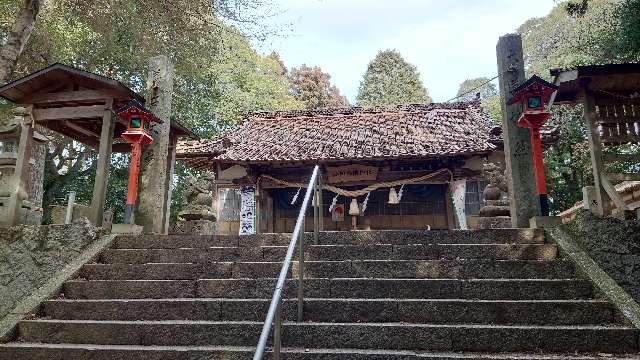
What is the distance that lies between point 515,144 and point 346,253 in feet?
10.9

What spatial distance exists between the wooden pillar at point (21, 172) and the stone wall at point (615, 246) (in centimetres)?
734

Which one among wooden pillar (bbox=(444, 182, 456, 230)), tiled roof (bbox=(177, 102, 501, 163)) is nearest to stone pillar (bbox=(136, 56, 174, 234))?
tiled roof (bbox=(177, 102, 501, 163))

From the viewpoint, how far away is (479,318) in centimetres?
372

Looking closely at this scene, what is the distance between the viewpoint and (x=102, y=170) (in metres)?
6.20

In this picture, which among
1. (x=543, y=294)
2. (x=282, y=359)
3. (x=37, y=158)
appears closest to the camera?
(x=282, y=359)

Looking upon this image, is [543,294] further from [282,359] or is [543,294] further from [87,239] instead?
[87,239]

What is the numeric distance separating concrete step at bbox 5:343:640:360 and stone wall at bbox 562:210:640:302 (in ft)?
5.13

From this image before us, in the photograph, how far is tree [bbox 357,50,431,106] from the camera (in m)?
29.3

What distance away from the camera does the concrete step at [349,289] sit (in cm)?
402

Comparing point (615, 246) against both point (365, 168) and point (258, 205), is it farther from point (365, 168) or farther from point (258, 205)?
point (258, 205)

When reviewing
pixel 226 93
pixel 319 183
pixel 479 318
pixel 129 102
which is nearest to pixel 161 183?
pixel 129 102

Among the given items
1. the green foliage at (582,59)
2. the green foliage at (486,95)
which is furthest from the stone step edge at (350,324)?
the green foliage at (486,95)

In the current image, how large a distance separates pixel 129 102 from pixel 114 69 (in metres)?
11.1

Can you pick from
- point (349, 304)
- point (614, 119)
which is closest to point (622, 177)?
point (614, 119)
